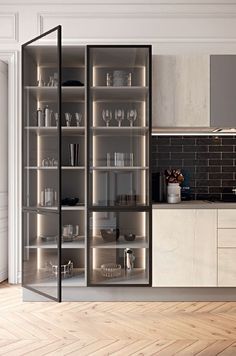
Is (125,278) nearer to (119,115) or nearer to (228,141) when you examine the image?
(119,115)

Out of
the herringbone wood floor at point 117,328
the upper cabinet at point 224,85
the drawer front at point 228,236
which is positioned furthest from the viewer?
the upper cabinet at point 224,85

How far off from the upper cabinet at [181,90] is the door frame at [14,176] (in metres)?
1.46

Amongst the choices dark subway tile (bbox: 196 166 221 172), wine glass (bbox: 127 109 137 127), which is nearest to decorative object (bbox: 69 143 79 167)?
wine glass (bbox: 127 109 137 127)

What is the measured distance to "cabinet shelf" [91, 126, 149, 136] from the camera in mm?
3617

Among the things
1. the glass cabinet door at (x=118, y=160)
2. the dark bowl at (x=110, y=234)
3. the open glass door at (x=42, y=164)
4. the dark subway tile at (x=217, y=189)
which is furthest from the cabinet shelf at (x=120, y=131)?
the dark subway tile at (x=217, y=189)

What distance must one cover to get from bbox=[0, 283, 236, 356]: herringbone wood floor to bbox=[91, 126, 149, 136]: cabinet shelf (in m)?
1.48

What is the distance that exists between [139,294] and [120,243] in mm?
478

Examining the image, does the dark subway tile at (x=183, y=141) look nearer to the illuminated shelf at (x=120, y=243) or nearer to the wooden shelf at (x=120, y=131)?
the wooden shelf at (x=120, y=131)

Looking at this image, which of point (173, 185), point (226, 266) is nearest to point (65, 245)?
point (173, 185)

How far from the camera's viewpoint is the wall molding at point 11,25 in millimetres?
4211

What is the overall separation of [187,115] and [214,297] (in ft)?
5.38

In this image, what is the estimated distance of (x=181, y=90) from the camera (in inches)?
146

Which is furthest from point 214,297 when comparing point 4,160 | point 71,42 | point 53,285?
point 71,42

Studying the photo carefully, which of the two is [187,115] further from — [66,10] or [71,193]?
[66,10]
